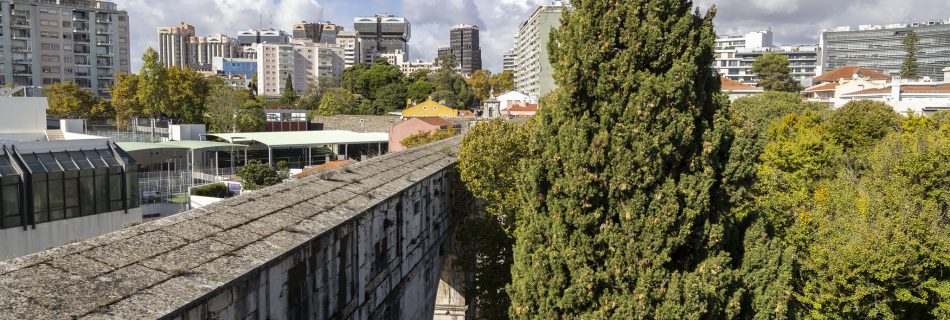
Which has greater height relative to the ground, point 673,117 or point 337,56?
point 337,56

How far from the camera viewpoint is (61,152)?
16.8 metres

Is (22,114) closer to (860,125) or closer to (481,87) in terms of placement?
(860,125)

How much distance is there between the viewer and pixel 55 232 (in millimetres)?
16172

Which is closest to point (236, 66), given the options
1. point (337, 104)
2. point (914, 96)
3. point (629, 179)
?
point (337, 104)

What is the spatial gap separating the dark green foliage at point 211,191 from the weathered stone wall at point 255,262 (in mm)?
20780

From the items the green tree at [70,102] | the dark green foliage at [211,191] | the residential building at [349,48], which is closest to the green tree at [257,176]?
the dark green foliage at [211,191]

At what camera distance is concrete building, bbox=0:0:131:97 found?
69688mm

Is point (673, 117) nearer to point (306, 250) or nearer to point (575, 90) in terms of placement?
point (575, 90)

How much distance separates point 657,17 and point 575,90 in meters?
1.27

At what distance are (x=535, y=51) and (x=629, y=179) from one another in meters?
94.5

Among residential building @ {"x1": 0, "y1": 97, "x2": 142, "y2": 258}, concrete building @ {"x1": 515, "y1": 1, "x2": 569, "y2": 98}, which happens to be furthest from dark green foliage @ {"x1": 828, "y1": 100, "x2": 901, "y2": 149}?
concrete building @ {"x1": 515, "y1": 1, "x2": 569, "y2": 98}

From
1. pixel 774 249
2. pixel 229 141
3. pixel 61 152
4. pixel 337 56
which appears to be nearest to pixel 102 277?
pixel 774 249

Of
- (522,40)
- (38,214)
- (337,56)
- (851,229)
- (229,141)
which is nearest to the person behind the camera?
(851,229)

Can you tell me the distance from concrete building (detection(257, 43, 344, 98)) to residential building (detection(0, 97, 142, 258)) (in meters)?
119
